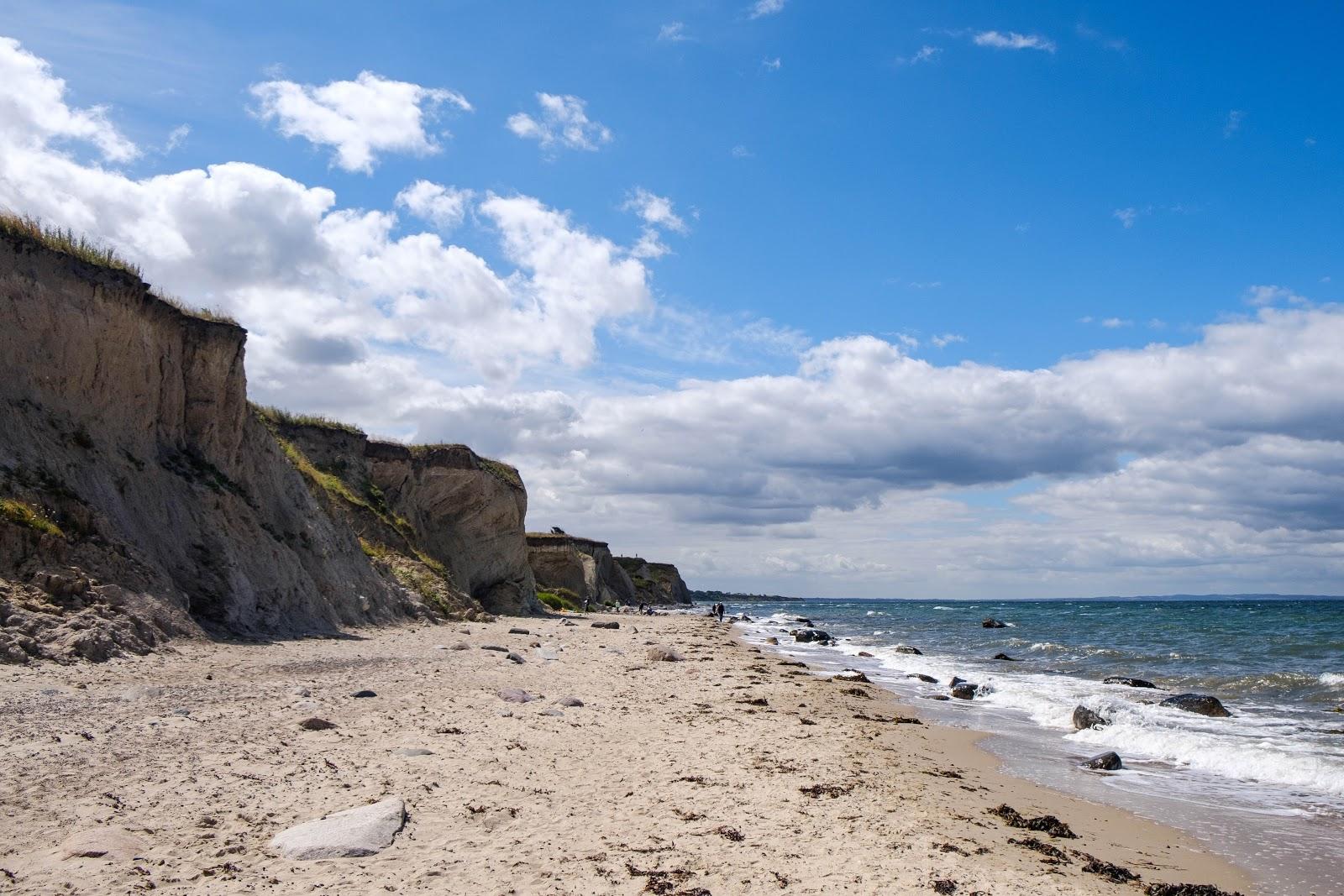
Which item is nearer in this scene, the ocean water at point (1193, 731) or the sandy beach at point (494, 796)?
the sandy beach at point (494, 796)

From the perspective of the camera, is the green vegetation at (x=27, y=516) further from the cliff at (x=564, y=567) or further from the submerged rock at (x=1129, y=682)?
the cliff at (x=564, y=567)

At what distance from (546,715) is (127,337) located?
14031 millimetres

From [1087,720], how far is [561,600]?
132ft

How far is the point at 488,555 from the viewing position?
40.4 metres

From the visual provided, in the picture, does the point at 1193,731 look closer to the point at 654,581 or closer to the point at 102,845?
the point at 102,845

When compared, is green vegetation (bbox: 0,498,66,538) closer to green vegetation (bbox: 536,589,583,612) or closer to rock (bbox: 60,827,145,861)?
rock (bbox: 60,827,145,861)

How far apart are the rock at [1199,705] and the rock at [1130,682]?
10.5 feet

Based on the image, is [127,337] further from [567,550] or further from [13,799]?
[567,550]

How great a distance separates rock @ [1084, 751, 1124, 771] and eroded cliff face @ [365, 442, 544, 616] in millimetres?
28835

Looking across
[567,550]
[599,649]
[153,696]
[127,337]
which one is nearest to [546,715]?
[153,696]

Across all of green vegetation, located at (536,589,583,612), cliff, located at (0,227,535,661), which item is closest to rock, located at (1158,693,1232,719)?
cliff, located at (0,227,535,661)

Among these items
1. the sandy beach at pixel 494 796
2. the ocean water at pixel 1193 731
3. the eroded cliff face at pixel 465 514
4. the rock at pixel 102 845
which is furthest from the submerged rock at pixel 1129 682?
the eroded cliff face at pixel 465 514

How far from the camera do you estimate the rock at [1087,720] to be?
48.7 feet

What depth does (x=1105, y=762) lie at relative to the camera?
38.7 ft
